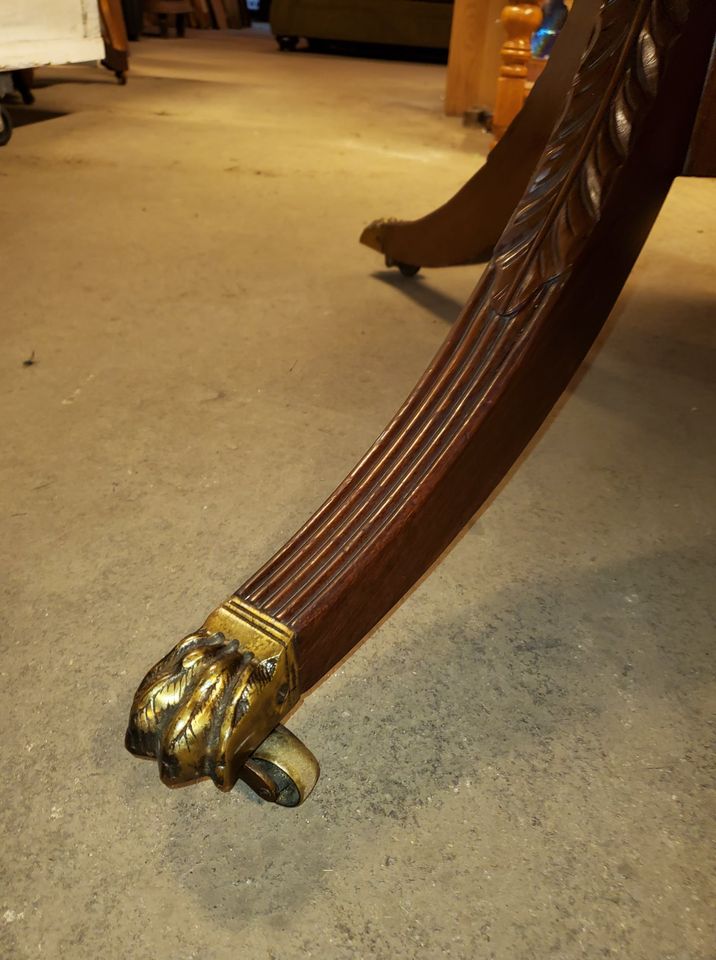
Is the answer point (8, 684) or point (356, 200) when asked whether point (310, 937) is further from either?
point (356, 200)

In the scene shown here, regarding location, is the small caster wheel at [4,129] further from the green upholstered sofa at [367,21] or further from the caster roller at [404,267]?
the green upholstered sofa at [367,21]

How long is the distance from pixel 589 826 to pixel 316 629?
0.18 metres

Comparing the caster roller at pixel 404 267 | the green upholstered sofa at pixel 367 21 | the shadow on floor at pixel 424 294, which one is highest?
the caster roller at pixel 404 267

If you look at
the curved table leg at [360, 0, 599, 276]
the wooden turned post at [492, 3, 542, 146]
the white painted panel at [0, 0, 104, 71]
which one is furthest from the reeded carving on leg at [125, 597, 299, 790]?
the white painted panel at [0, 0, 104, 71]

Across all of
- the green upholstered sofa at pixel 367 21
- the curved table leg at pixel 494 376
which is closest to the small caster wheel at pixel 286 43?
the green upholstered sofa at pixel 367 21

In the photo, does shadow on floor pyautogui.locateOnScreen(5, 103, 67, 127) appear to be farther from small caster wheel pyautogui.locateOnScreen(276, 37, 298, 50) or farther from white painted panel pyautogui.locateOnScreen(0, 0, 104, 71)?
small caster wheel pyautogui.locateOnScreen(276, 37, 298, 50)

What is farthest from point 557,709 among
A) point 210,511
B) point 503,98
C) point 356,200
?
point 503,98

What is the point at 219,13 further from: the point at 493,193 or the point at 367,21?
the point at 493,193

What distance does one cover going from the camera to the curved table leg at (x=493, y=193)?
71cm

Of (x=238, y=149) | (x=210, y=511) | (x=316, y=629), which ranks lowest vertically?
(x=238, y=149)

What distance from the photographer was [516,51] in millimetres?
1845

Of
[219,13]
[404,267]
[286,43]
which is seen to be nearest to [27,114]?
[404,267]

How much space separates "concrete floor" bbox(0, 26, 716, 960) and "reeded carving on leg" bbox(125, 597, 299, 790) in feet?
0.26

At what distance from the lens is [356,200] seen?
1.59 m
